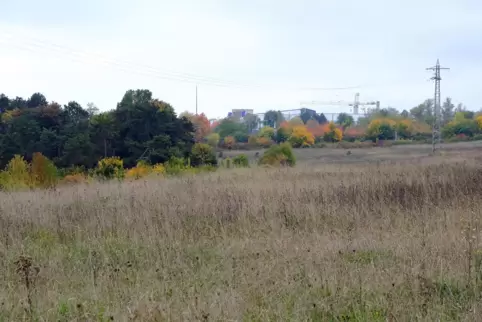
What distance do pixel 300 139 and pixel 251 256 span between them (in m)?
49.2

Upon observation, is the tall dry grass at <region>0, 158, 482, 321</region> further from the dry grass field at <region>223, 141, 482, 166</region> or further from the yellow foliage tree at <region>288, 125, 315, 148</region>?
the yellow foliage tree at <region>288, 125, 315, 148</region>

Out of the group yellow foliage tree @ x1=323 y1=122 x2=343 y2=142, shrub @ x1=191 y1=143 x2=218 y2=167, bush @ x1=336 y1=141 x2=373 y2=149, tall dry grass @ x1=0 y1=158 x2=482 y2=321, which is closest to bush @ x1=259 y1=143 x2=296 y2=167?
shrub @ x1=191 y1=143 x2=218 y2=167

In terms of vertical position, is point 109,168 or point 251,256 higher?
point 251,256

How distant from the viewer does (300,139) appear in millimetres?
53531

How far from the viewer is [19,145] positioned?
3675 centimetres

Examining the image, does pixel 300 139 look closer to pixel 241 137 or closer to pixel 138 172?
pixel 241 137

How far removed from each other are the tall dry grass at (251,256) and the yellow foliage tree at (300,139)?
45077 mm

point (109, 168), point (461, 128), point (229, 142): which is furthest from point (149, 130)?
point (461, 128)

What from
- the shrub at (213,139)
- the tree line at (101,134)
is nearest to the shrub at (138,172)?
the tree line at (101,134)

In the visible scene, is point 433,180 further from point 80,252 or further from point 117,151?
point 117,151

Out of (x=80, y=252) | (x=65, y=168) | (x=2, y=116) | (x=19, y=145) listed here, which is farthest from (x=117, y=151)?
(x=80, y=252)

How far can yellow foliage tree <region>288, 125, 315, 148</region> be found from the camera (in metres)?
53.6

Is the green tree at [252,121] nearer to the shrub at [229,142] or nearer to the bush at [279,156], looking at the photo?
the shrub at [229,142]

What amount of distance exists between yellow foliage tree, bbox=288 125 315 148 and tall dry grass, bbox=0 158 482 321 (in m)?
45.1
